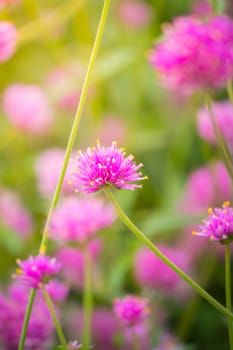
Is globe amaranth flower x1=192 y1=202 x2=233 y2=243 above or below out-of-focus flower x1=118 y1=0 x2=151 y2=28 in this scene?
below

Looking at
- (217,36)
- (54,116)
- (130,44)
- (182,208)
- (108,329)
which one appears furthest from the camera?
(130,44)

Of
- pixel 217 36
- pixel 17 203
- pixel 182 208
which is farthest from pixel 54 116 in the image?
pixel 217 36

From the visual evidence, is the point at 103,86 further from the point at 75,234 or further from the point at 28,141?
the point at 75,234

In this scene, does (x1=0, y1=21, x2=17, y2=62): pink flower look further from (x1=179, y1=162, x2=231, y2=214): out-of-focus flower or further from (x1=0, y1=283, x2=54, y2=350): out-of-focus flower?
(x1=179, y1=162, x2=231, y2=214): out-of-focus flower

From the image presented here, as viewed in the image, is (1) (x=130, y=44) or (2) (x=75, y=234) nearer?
(2) (x=75, y=234)

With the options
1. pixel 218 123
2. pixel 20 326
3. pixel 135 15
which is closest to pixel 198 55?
pixel 218 123

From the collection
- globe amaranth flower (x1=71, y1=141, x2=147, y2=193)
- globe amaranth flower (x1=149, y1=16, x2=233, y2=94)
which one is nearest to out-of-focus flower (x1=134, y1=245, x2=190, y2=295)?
globe amaranth flower (x1=149, y1=16, x2=233, y2=94)
